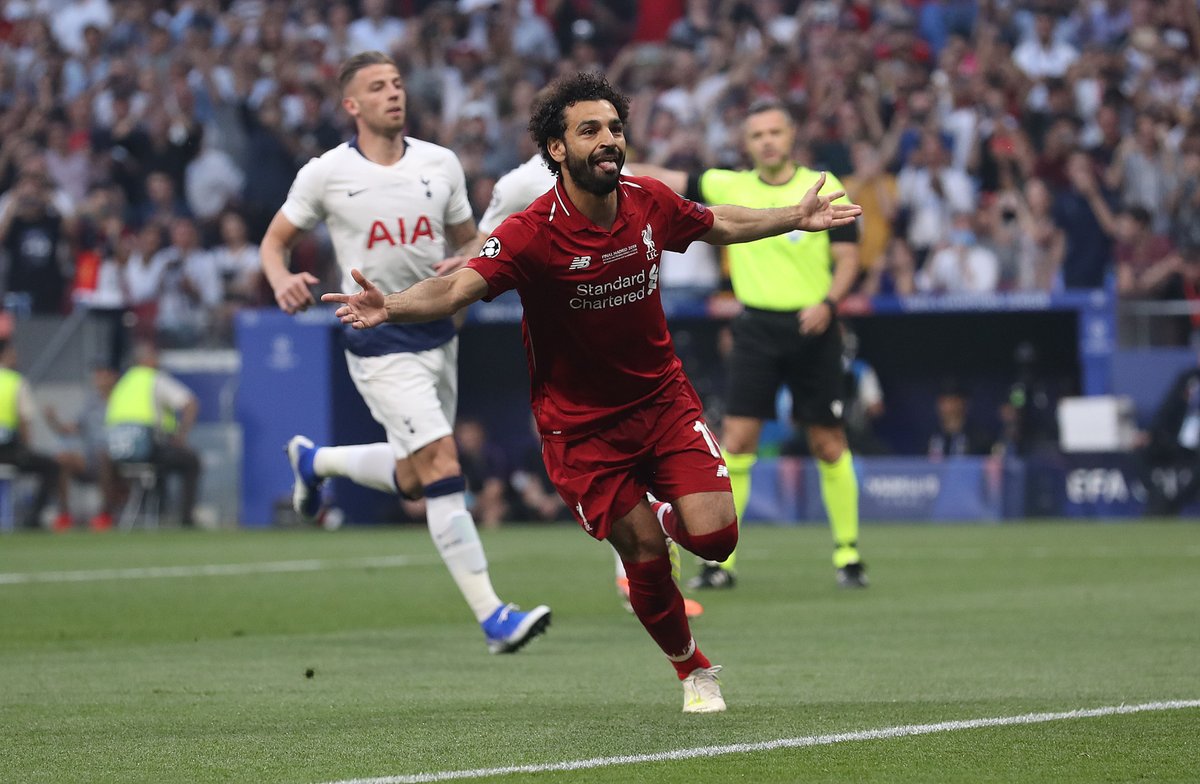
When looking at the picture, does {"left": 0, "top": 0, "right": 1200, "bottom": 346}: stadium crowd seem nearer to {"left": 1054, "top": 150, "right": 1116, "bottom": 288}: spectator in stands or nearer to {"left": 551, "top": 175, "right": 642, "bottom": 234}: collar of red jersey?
{"left": 1054, "top": 150, "right": 1116, "bottom": 288}: spectator in stands

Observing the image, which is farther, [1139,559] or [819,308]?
[1139,559]

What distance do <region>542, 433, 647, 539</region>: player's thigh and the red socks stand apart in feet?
0.66

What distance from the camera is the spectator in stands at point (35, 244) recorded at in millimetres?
21984

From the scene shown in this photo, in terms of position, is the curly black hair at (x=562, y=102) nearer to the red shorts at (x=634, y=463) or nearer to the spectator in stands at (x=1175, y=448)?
the red shorts at (x=634, y=463)

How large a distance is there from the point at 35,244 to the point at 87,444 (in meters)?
2.49

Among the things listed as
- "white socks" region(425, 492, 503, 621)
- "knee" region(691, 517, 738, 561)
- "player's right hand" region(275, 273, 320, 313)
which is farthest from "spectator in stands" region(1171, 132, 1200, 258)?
"knee" region(691, 517, 738, 561)

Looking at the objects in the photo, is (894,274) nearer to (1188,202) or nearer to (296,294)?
(1188,202)

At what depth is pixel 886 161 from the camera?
2011 centimetres

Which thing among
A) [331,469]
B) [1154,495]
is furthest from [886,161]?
[331,469]

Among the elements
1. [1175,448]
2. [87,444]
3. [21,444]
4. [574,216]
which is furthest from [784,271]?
[87,444]

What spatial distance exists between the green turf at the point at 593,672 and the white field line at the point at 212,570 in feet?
0.63

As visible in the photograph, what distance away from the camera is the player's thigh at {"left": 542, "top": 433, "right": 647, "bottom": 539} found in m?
6.71

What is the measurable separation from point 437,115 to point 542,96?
1643 centimetres

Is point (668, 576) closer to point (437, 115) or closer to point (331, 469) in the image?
point (331, 469)
